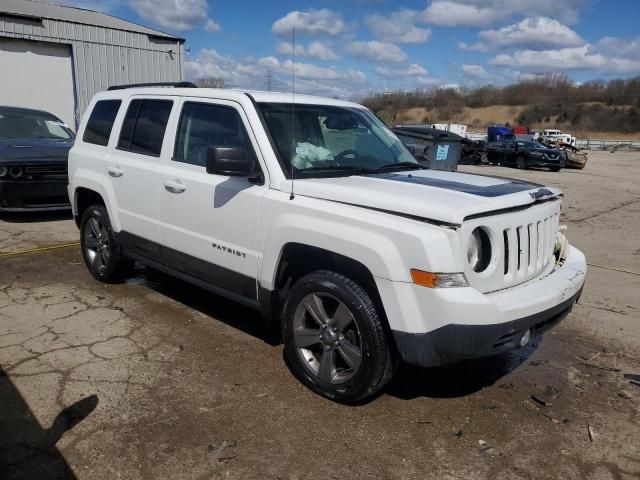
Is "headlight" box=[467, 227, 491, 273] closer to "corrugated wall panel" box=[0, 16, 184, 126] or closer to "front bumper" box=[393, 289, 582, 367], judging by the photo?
"front bumper" box=[393, 289, 582, 367]

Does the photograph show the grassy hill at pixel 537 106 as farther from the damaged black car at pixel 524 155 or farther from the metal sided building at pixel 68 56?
the metal sided building at pixel 68 56

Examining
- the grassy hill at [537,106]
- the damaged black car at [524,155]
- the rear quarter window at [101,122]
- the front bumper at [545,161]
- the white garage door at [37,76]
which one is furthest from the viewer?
the grassy hill at [537,106]

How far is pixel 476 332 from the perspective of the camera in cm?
284

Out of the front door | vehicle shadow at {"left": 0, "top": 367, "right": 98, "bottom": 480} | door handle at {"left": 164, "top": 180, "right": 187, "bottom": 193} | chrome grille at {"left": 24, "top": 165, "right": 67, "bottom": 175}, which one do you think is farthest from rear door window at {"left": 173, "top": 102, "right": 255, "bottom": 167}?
chrome grille at {"left": 24, "top": 165, "right": 67, "bottom": 175}

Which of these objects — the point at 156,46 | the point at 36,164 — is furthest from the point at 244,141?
the point at 156,46

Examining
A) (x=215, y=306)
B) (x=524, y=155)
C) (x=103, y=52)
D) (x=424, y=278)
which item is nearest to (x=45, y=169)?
(x=215, y=306)

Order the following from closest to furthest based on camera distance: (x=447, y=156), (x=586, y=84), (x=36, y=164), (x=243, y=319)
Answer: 1. (x=243, y=319)
2. (x=36, y=164)
3. (x=447, y=156)
4. (x=586, y=84)

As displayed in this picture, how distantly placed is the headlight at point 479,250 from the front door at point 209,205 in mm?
1402

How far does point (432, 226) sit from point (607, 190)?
1696 cm

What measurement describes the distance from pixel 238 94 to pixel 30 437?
2562 millimetres

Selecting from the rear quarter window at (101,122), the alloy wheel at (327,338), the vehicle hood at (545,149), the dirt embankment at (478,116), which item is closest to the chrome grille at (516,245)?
the alloy wheel at (327,338)

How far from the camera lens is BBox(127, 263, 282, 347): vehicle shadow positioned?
457 cm

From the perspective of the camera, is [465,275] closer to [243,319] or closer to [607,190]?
[243,319]

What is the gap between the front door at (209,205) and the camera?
148 inches
